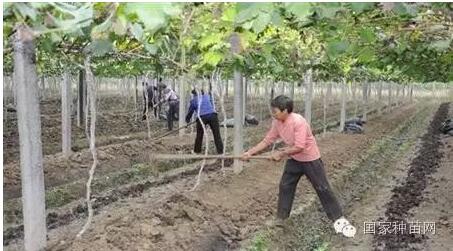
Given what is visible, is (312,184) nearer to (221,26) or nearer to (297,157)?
(297,157)

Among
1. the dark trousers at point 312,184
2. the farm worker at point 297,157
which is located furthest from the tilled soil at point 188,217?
the farm worker at point 297,157

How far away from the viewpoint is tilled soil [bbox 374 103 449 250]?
22.5 feet

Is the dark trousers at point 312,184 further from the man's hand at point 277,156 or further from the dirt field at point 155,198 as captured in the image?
the man's hand at point 277,156

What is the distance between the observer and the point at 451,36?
17.1 ft

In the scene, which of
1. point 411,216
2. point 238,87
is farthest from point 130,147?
point 411,216

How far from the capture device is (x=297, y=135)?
21.4 feet

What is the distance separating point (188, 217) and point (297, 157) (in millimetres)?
1308

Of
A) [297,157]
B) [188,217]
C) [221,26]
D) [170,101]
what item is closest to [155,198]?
[188,217]

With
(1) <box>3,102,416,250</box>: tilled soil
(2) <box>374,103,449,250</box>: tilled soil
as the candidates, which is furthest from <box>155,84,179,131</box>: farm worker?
(1) <box>3,102,416,250</box>: tilled soil

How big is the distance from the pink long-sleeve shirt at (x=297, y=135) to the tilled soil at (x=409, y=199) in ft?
3.96

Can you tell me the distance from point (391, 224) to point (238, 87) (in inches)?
132

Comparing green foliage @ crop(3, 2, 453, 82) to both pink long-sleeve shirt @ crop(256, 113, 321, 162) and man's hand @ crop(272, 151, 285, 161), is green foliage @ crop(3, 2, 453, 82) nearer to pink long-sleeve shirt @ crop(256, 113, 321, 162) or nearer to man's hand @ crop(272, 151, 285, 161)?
Result: pink long-sleeve shirt @ crop(256, 113, 321, 162)

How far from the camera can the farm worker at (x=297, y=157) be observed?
6.56 metres

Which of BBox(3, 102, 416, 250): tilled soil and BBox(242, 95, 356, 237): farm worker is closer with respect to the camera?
BBox(3, 102, 416, 250): tilled soil
